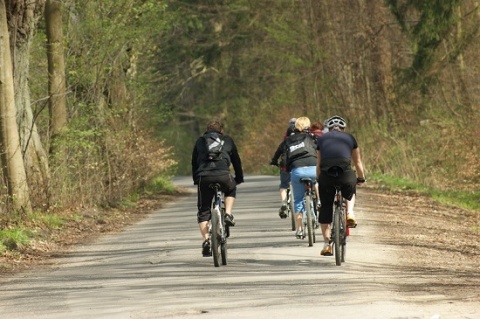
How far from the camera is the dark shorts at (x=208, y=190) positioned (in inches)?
619

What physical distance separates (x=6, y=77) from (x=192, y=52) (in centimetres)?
4022

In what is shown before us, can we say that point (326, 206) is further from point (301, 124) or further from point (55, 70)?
point (55, 70)

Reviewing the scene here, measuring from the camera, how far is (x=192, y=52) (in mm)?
62812

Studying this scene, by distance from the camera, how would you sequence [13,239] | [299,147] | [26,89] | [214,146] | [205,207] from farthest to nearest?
[26,89]
[13,239]
[299,147]
[205,207]
[214,146]

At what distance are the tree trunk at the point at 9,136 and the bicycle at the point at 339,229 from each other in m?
8.48

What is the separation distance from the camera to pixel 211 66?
63719 mm

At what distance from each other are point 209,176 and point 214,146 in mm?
Result: 362

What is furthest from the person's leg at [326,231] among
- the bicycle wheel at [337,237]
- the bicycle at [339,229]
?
the bicycle wheel at [337,237]

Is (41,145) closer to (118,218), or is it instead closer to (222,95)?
(118,218)

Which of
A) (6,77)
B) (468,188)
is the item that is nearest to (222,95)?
(468,188)

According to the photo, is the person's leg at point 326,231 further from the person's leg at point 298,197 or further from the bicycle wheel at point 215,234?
the person's leg at point 298,197

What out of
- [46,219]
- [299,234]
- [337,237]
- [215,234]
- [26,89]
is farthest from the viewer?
[26,89]

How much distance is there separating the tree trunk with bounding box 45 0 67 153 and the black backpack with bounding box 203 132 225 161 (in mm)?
12193

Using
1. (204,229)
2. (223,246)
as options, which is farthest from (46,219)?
(223,246)
